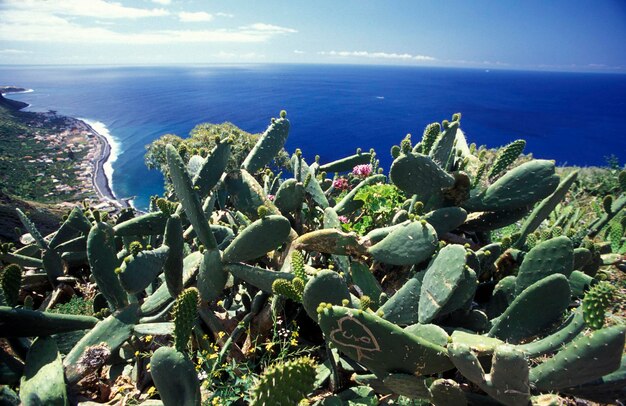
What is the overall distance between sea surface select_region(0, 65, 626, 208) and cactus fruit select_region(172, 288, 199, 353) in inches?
1660

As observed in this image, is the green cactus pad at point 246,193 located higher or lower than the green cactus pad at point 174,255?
higher

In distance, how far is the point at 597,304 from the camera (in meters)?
1.08

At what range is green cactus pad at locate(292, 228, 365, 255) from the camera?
70.9 inches

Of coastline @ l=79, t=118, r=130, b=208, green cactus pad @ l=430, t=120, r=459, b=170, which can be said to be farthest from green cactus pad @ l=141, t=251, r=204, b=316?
coastline @ l=79, t=118, r=130, b=208

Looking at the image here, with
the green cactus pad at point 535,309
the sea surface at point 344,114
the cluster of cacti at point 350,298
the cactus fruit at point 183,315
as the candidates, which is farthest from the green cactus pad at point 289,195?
the sea surface at point 344,114

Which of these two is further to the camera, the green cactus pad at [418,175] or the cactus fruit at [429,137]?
the cactus fruit at [429,137]

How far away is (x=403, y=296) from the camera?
5.19ft

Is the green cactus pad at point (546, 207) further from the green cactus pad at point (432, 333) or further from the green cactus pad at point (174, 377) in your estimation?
the green cactus pad at point (174, 377)

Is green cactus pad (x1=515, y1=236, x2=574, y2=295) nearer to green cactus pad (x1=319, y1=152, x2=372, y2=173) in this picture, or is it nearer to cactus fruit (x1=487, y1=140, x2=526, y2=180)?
cactus fruit (x1=487, y1=140, x2=526, y2=180)

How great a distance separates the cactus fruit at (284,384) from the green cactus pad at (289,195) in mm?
1154

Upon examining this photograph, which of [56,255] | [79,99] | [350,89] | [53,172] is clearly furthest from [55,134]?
[350,89]

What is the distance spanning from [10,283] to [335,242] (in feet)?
4.91

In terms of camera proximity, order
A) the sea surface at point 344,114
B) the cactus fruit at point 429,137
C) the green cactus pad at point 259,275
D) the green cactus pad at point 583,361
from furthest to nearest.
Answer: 1. the sea surface at point 344,114
2. the cactus fruit at point 429,137
3. the green cactus pad at point 259,275
4. the green cactus pad at point 583,361

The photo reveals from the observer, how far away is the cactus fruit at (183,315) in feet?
4.11
